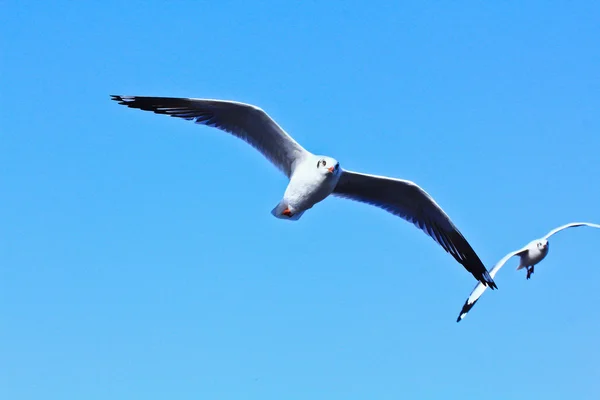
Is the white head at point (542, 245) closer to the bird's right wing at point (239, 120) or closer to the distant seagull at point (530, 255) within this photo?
the distant seagull at point (530, 255)

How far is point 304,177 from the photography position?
33.0 feet

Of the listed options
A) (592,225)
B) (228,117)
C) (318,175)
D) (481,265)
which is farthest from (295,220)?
(592,225)

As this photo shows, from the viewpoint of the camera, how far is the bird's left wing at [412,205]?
10930mm

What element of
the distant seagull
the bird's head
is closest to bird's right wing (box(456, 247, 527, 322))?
the distant seagull

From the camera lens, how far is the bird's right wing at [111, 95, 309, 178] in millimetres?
10297

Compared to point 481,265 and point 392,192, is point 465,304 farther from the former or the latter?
point 392,192

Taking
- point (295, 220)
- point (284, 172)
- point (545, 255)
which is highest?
point (545, 255)

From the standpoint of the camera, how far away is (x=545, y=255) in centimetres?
1465

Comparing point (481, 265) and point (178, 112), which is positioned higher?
point (178, 112)

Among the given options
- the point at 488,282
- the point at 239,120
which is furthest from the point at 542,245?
the point at 239,120

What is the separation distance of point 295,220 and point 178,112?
1.79m

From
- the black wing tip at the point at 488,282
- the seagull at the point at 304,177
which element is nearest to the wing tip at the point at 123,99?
the seagull at the point at 304,177

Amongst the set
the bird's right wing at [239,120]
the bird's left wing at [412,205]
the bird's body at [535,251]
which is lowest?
the bird's left wing at [412,205]

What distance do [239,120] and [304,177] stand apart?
104 cm
